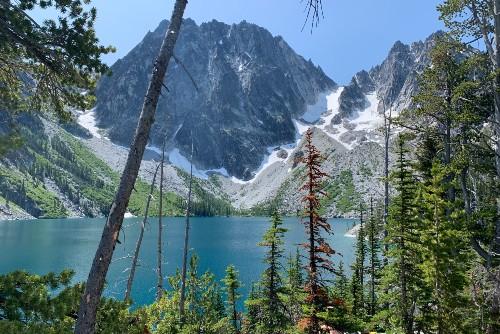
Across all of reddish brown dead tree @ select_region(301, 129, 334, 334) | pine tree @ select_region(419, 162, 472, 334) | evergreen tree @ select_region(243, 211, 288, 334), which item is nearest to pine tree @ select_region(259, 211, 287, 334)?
evergreen tree @ select_region(243, 211, 288, 334)

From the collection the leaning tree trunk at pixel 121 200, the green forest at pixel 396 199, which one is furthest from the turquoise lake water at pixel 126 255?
the leaning tree trunk at pixel 121 200

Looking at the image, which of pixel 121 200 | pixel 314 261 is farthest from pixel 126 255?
pixel 121 200

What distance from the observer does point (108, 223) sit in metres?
8.45

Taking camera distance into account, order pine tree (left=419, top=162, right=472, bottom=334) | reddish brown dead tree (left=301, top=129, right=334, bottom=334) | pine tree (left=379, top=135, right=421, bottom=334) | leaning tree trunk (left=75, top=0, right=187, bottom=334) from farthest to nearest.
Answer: pine tree (left=379, top=135, right=421, bottom=334)
reddish brown dead tree (left=301, top=129, right=334, bottom=334)
pine tree (left=419, top=162, right=472, bottom=334)
leaning tree trunk (left=75, top=0, right=187, bottom=334)

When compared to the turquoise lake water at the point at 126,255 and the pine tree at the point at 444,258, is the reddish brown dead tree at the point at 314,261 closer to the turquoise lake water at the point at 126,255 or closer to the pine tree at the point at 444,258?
the pine tree at the point at 444,258

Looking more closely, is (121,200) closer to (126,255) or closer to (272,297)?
(272,297)

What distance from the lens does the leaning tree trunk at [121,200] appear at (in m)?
8.11

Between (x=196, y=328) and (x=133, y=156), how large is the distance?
2218 centimetres

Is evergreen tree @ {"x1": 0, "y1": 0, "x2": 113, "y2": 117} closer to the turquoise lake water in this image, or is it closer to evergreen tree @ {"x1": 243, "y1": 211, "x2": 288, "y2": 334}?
evergreen tree @ {"x1": 243, "y1": 211, "x2": 288, "y2": 334}

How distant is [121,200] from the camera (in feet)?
28.2

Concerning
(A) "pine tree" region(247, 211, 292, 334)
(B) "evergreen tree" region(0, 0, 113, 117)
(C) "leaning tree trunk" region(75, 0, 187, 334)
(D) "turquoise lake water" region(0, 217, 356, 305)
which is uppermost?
(B) "evergreen tree" region(0, 0, 113, 117)

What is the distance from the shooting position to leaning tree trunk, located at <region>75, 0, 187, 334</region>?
26.6 ft

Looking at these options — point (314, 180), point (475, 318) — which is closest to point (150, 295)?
point (314, 180)

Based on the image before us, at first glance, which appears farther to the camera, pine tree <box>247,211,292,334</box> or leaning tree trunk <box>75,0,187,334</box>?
pine tree <box>247,211,292,334</box>
